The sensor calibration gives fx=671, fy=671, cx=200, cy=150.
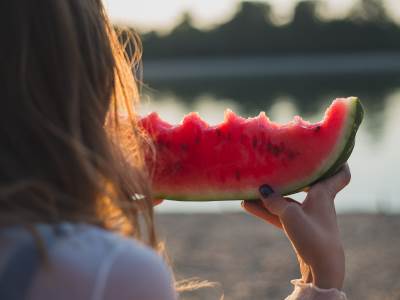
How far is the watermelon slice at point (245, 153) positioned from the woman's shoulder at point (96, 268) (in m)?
1.04

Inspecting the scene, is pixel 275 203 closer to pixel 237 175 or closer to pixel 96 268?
pixel 237 175

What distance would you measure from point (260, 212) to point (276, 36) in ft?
197

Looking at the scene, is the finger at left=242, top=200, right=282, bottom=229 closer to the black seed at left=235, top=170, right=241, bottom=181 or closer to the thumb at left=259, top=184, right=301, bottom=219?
the thumb at left=259, top=184, right=301, bottom=219

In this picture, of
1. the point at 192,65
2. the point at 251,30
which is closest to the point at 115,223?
the point at 192,65

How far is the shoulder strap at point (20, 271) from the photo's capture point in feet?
2.83

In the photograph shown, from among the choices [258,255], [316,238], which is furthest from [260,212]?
[258,255]

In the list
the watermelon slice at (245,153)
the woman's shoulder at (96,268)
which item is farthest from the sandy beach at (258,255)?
the woman's shoulder at (96,268)

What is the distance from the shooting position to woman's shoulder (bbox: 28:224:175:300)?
2.84ft

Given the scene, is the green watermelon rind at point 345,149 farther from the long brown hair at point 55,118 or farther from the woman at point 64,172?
the long brown hair at point 55,118

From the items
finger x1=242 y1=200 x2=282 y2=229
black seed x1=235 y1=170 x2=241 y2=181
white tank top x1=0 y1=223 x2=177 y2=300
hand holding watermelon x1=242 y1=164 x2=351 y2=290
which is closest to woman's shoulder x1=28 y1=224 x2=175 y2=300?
white tank top x1=0 y1=223 x2=177 y2=300

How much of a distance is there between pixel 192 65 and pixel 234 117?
5659 centimetres

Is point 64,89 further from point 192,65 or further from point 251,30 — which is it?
point 251,30

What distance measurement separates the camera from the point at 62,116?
A: 3.53ft

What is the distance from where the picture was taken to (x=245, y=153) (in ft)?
7.34
